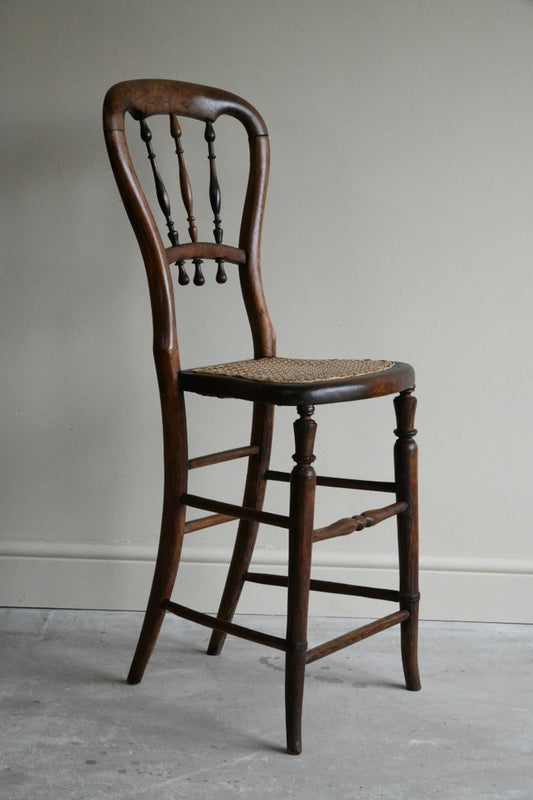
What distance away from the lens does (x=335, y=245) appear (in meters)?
1.92

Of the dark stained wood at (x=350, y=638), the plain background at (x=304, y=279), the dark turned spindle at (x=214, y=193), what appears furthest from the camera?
the plain background at (x=304, y=279)

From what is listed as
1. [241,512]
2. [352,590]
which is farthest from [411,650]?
[241,512]

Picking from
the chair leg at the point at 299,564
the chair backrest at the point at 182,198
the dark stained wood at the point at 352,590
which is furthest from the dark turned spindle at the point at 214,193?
the dark stained wood at the point at 352,590

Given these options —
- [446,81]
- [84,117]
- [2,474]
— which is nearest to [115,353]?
[2,474]

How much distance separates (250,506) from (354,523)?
11.6 inches

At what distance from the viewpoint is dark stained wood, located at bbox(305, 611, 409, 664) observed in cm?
141

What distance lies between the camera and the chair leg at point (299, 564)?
135 cm

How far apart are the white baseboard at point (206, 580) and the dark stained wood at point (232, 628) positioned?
1.36 ft

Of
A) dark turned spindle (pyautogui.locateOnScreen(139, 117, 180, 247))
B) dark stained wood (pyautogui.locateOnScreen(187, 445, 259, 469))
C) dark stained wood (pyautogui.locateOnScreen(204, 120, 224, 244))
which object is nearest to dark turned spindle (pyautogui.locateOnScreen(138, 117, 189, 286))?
dark turned spindle (pyautogui.locateOnScreen(139, 117, 180, 247))

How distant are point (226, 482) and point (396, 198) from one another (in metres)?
0.72

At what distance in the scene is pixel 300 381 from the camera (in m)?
1.35

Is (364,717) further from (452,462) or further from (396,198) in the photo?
(396,198)

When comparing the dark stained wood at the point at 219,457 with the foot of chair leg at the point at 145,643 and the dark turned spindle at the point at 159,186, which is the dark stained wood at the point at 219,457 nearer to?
the foot of chair leg at the point at 145,643

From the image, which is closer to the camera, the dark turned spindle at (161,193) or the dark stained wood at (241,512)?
the dark stained wood at (241,512)
